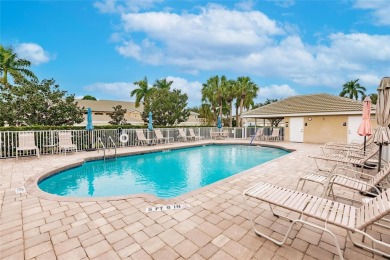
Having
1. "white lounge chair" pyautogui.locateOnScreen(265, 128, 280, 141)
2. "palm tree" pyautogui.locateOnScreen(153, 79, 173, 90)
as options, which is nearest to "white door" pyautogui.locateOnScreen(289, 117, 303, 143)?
"white lounge chair" pyautogui.locateOnScreen(265, 128, 280, 141)

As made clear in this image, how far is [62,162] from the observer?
7.38 m

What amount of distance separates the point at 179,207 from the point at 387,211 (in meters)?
2.62

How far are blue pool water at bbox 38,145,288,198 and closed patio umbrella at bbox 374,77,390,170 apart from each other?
14.4 ft

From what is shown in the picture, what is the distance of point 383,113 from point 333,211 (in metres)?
3.01

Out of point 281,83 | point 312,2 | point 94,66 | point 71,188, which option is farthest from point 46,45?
point 281,83

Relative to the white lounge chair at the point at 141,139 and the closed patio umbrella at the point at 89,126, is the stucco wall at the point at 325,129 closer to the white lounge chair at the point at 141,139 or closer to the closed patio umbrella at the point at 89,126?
the white lounge chair at the point at 141,139

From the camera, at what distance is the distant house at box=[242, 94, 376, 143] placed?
13.5 meters

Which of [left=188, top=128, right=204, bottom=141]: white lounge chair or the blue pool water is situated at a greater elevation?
[left=188, top=128, right=204, bottom=141]: white lounge chair

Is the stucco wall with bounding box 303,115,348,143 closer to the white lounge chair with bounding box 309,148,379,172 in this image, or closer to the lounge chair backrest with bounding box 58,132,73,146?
the white lounge chair with bounding box 309,148,379,172

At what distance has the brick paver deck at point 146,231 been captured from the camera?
88.3 inches

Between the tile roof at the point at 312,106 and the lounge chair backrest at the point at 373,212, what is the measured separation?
45.2 ft

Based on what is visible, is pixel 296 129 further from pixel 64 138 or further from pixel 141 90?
pixel 141 90

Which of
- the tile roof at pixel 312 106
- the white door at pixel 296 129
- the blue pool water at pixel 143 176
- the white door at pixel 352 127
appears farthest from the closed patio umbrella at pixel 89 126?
the white door at pixel 352 127

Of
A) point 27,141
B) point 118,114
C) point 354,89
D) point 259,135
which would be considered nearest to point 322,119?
point 259,135
